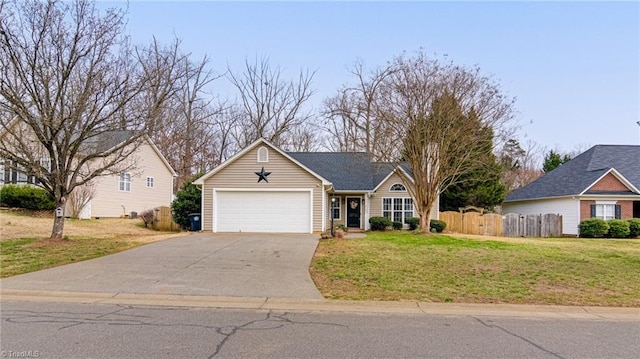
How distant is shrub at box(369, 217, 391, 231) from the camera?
80.3 ft

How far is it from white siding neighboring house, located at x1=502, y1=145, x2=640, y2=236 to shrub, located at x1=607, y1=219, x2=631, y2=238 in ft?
4.52

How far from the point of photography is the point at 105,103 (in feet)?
47.9

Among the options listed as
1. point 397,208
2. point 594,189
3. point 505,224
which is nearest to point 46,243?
point 397,208

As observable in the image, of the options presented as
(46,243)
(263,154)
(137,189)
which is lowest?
(46,243)

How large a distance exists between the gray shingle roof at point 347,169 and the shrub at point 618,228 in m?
12.6

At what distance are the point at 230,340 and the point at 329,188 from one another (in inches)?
663

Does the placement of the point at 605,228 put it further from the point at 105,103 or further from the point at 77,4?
the point at 77,4

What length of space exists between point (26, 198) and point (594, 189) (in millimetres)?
31690

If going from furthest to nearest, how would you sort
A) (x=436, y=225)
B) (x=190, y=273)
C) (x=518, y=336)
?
(x=436, y=225)
(x=190, y=273)
(x=518, y=336)

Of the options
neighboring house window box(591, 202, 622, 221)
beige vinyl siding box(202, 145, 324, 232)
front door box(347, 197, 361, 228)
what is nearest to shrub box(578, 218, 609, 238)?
neighboring house window box(591, 202, 622, 221)

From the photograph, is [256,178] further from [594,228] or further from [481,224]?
[594,228]

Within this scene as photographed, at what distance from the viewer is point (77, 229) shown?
784 inches

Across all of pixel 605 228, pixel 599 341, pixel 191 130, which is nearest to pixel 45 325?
pixel 599 341

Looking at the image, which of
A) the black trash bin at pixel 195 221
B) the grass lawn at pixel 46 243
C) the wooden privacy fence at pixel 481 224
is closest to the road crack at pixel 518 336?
the grass lawn at pixel 46 243
